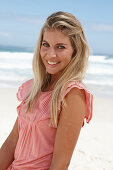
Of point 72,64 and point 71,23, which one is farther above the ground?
point 71,23

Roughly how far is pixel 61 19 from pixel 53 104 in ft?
1.78

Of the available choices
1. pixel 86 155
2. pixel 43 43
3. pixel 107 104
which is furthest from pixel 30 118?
pixel 107 104

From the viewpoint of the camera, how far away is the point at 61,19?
2180mm

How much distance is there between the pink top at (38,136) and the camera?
2.14 m

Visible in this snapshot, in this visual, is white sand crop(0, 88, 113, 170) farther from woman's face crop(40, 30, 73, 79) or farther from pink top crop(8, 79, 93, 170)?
woman's face crop(40, 30, 73, 79)

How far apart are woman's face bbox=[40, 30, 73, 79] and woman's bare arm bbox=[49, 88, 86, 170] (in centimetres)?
25

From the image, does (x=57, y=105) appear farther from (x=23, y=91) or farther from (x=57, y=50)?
(x=23, y=91)

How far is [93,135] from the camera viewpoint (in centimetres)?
588

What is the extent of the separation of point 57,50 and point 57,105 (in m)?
0.38

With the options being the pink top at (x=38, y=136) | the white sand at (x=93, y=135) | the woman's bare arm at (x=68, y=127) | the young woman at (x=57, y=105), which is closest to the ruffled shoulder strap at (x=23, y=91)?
the young woman at (x=57, y=105)

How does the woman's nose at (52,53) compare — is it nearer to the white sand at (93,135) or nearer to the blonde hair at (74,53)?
the blonde hair at (74,53)

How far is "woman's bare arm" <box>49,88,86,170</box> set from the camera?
2049mm

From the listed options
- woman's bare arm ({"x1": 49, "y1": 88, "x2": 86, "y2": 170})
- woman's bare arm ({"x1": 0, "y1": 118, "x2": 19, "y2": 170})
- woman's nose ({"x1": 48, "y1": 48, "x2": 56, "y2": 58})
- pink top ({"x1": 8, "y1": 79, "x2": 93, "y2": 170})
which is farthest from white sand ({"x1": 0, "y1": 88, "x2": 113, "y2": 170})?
woman's nose ({"x1": 48, "y1": 48, "x2": 56, "y2": 58})

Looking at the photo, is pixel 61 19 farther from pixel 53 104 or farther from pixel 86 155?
A: pixel 86 155
